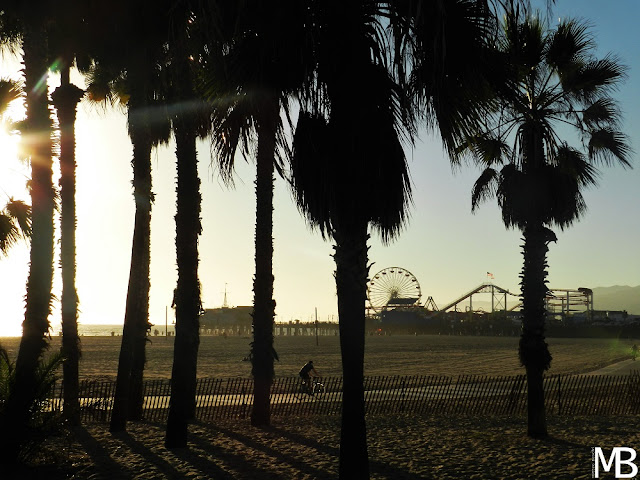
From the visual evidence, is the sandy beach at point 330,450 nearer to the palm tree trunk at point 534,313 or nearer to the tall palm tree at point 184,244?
the tall palm tree at point 184,244

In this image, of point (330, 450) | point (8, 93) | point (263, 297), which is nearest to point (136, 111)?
point (8, 93)

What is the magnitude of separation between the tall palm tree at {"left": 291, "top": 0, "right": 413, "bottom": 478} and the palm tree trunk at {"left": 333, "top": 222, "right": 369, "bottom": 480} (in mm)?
14

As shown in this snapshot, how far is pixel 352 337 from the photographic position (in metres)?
8.98

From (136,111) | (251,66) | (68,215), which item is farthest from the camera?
(68,215)

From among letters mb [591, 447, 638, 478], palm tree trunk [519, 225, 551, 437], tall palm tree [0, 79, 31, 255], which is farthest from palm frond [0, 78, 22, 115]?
letters mb [591, 447, 638, 478]

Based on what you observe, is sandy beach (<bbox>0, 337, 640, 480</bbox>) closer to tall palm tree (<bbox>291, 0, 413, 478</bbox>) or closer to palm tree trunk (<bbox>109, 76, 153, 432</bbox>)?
palm tree trunk (<bbox>109, 76, 153, 432</bbox>)

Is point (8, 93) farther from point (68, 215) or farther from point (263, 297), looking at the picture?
point (263, 297)

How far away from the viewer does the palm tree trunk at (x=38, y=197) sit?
13469 mm

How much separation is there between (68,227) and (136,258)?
225 cm

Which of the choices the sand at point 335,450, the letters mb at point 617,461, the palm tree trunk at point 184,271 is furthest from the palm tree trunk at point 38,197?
the letters mb at point 617,461

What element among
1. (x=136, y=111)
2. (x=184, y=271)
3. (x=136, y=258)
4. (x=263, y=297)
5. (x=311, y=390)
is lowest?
(x=311, y=390)

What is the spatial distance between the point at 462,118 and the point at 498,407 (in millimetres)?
12439

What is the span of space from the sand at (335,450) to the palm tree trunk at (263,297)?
86cm

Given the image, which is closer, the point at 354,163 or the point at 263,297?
the point at 354,163
